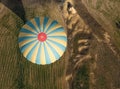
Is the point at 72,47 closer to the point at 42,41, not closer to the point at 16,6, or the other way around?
the point at 42,41

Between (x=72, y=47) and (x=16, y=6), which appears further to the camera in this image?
(x=16, y=6)

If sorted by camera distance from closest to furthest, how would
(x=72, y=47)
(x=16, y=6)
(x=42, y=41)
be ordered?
(x=42, y=41)
(x=72, y=47)
(x=16, y=6)

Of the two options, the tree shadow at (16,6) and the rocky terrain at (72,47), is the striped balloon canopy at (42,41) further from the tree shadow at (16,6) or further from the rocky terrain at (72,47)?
the tree shadow at (16,6)

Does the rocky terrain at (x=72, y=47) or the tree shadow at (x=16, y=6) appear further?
the tree shadow at (x=16, y=6)

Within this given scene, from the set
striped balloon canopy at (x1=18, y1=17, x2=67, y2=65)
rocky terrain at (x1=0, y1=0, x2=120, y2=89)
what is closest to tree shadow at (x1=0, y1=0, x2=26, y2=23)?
rocky terrain at (x1=0, y1=0, x2=120, y2=89)

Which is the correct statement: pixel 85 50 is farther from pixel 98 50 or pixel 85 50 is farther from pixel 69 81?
pixel 69 81

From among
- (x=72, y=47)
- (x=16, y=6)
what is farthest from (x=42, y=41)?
(x=16, y=6)

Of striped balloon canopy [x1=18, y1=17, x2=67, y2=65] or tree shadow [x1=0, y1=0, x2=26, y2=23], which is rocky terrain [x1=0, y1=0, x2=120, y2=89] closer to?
tree shadow [x1=0, y1=0, x2=26, y2=23]

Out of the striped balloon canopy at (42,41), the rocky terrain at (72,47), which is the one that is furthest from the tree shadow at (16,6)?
the striped balloon canopy at (42,41)
